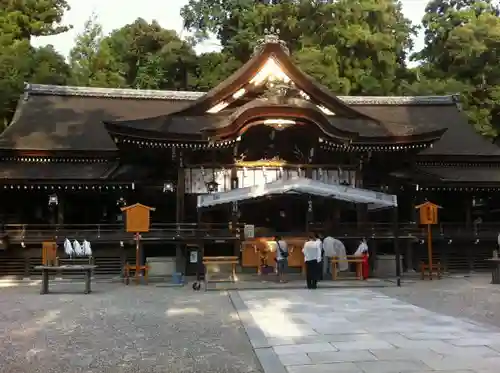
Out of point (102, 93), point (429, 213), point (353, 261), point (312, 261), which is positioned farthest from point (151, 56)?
point (312, 261)

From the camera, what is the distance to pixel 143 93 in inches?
979

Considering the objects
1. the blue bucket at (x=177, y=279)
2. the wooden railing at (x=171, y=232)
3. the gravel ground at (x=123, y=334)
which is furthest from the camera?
the wooden railing at (x=171, y=232)

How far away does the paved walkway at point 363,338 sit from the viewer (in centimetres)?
571

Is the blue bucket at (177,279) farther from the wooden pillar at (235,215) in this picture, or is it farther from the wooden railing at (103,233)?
the wooden pillar at (235,215)

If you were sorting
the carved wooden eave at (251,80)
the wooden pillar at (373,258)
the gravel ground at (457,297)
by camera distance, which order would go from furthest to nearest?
the carved wooden eave at (251,80) → the wooden pillar at (373,258) → the gravel ground at (457,297)

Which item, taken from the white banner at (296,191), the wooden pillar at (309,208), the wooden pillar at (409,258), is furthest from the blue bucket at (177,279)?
the wooden pillar at (409,258)

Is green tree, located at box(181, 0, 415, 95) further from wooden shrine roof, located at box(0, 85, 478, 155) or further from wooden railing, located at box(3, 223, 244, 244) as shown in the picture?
wooden railing, located at box(3, 223, 244, 244)

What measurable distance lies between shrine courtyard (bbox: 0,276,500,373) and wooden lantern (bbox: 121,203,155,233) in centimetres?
253

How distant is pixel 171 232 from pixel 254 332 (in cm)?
941

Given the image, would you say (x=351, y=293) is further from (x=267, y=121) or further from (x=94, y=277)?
(x=94, y=277)

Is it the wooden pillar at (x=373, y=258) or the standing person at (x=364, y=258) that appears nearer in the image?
the standing person at (x=364, y=258)

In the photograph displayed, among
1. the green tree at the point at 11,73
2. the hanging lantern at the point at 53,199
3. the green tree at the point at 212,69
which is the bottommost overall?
the hanging lantern at the point at 53,199

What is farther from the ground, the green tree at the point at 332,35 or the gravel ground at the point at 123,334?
the green tree at the point at 332,35

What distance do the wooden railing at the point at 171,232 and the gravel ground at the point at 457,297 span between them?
2409 mm
